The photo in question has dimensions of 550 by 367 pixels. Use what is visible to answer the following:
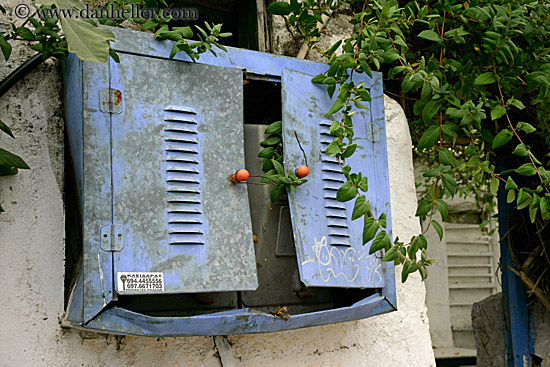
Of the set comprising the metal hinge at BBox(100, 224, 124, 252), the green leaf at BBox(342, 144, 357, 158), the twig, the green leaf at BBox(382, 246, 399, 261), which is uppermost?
the green leaf at BBox(342, 144, 357, 158)

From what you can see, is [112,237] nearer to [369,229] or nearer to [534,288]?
[369,229]

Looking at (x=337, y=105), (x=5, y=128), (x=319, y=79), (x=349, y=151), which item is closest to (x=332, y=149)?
(x=349, y=151)

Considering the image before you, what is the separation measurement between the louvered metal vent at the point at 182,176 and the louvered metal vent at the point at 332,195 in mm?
485

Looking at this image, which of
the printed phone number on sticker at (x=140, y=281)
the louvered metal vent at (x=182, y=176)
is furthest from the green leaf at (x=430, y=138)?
the printed phone number on sticker at (x=140, y=281)

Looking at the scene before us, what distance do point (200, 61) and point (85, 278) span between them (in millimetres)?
821

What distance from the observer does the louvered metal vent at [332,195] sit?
2.30 meters

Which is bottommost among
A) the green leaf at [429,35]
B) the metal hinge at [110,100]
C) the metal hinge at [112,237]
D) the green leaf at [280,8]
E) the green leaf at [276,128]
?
the metal hinge at [112,237]

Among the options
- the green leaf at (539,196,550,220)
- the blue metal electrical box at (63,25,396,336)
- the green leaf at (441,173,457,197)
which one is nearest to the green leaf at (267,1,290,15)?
the blue metal electrical box at (63,25,396,336)

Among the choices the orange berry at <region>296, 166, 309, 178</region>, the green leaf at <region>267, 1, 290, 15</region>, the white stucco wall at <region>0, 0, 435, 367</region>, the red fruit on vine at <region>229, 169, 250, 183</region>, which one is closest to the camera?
the white stucco wall at <region>0, 0, 435, 367</region>

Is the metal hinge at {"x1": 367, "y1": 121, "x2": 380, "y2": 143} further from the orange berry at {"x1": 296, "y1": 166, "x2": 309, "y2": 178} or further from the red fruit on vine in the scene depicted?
the red fruit on vine

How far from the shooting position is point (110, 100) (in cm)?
200

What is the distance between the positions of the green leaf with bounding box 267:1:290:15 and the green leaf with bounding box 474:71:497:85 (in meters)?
0.79

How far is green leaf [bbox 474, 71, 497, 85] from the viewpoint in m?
2.53

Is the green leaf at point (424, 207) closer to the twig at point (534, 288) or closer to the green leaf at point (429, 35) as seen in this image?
the green leaf at point (429, 35)
